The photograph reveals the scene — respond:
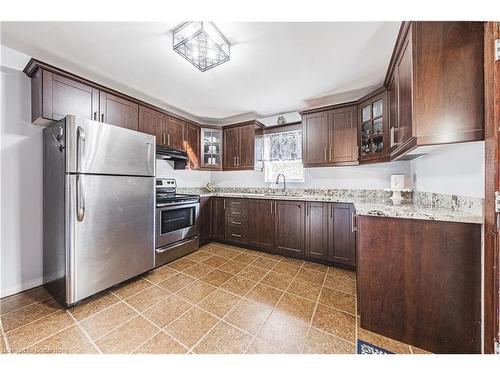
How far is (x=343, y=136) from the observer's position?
2.79m

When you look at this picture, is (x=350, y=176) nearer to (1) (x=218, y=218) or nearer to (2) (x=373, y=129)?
(2) (x=373, y=129)

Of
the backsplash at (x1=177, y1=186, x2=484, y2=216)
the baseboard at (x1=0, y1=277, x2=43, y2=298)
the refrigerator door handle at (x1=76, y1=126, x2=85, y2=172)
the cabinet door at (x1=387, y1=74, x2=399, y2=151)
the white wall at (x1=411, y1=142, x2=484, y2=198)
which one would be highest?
the cabinet door at (x1=387, y1=74, x2=399, y2=151)

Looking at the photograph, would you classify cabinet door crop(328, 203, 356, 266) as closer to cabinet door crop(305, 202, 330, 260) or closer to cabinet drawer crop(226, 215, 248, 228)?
cabinet door crop(305, 202, 330, 260)

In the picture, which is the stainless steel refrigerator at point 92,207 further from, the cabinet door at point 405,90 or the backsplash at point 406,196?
the cabinet door at point 405,90

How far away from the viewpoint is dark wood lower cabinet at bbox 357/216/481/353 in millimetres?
1157

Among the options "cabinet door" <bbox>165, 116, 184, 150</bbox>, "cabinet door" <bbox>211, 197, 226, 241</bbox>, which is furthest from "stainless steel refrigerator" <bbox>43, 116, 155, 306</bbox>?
"cabinet door" <bbox>211, 197, 226, 241</bbox>

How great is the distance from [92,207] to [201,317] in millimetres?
1388

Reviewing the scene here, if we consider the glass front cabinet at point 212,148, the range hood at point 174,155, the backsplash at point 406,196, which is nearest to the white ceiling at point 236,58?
the range hood at point 174,155

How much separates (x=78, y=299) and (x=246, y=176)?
2.92 meters

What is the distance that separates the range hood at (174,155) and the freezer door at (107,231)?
70 cm

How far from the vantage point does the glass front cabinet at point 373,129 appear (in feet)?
7.48

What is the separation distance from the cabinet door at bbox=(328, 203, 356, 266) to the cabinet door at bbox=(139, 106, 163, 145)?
2.75 m

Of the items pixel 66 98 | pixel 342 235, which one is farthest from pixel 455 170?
pixel 66 98
